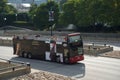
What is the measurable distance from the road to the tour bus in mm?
727

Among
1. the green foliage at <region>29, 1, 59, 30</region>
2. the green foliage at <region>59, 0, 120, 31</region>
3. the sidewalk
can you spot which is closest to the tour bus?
the sidewalk

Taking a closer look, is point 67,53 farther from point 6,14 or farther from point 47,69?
point 6,14

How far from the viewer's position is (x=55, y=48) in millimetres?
30891

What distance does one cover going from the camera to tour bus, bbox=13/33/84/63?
29703mm

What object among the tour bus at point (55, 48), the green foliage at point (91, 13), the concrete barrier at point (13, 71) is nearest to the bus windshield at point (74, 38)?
the tour bus at point (55, 48)

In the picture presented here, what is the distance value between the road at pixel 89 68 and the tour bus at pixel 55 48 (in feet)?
2.39

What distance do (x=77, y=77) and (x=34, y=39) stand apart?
11.0 meters

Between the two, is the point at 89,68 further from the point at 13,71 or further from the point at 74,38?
the point at 13,71

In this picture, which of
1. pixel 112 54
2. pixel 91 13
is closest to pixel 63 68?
pixel 112 54

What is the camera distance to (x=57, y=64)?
3006 cm

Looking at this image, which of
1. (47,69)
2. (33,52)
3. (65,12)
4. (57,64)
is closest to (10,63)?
(47,69)

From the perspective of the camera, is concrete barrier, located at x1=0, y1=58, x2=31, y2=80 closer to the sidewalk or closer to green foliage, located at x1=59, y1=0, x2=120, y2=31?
the sidewalk

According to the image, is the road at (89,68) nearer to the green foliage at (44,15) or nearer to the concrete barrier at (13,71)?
the concrete barrier at (13,71)

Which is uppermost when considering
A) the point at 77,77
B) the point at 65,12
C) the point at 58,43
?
the point at 65,12
